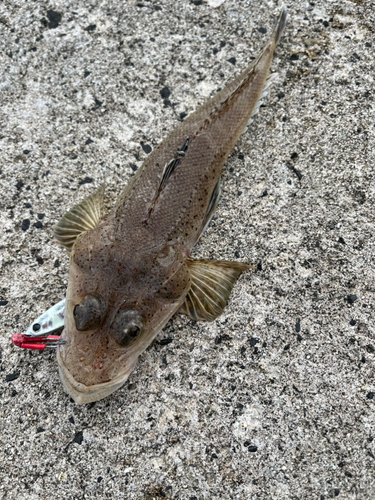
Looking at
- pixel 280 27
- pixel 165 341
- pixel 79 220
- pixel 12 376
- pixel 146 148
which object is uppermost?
pixel 280 27

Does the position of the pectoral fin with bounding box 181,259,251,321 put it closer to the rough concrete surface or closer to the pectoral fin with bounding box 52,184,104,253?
the rough concrete surface

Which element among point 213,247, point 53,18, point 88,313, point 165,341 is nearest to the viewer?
point 88,313

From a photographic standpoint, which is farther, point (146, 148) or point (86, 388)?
point (146, 148)

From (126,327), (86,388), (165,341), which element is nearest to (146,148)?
(165,341)

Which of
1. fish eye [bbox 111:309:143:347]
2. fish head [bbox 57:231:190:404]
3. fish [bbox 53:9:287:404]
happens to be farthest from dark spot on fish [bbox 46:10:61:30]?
fish eye [bbox 111:309:143:347]

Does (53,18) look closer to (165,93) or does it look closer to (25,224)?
(165,93)

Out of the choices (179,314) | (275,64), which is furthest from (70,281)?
(275,64)

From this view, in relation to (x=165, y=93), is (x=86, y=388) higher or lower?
lower
